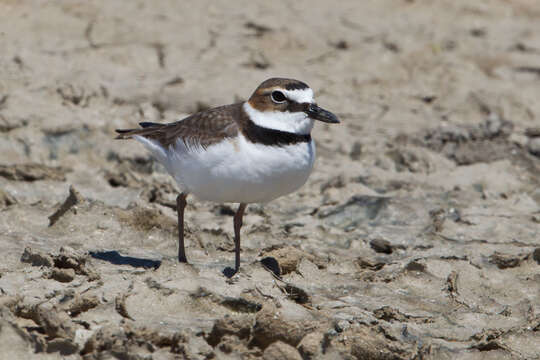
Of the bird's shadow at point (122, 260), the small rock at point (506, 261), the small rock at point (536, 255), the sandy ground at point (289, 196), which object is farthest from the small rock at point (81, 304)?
the small rock at point (536, 255)

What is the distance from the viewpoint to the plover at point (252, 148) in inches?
193

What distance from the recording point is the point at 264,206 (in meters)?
6.76

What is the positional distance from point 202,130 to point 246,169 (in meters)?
0.50

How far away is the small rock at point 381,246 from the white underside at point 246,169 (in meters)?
1.23

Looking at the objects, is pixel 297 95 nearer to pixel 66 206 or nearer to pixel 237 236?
pixel 237 236

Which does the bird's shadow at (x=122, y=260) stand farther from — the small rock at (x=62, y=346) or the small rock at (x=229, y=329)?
the small rock at (x=62, y=346)

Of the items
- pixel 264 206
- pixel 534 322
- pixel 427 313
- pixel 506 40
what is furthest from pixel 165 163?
pixel 506 40

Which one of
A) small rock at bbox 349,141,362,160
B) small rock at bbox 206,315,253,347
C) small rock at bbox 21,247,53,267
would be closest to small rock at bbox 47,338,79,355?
small rock at bbox 206,315,253,347

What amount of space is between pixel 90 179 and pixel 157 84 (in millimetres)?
1869

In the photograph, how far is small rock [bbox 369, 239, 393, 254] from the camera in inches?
240

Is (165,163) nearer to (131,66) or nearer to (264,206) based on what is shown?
(264,206)

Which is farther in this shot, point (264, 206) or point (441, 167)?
point (441, 167)

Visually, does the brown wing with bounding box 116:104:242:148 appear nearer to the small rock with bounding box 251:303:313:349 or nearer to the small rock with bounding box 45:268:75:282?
the small rock with bounding box 45:268:75:282

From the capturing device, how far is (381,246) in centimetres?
610
